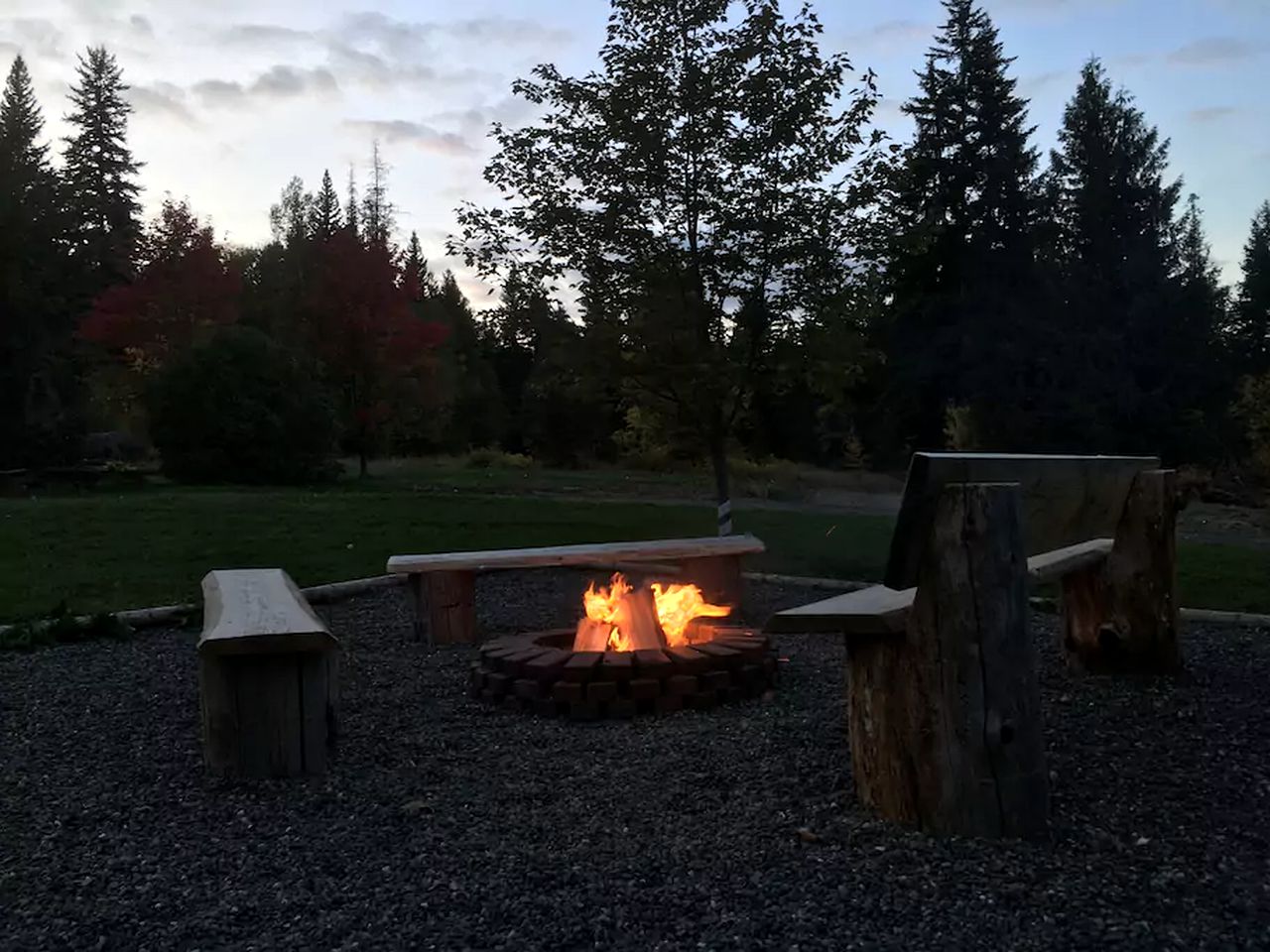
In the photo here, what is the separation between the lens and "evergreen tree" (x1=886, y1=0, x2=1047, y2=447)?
88.8ft

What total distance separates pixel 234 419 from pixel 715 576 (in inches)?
453

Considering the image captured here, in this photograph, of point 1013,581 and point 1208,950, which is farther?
point 1013,581

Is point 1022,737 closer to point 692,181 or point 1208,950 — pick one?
point 1208,950

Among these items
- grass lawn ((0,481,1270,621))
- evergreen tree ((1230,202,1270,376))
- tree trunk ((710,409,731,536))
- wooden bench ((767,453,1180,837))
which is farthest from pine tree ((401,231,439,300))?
evergreen tree ((1230,202,1270,376))

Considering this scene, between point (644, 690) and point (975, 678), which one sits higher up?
point (975, 678)

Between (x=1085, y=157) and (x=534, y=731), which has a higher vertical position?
(x=1085, y=157)

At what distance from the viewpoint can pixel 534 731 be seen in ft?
14.2

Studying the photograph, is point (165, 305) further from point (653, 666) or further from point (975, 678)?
point (975, 678)

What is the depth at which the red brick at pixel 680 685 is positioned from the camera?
4570 mm

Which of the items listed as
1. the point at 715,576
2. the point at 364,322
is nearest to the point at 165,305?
the point at 364,322

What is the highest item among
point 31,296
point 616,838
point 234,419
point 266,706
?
point 31,296

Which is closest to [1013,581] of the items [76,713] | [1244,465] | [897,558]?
[897,558]

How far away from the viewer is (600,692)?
4.50m

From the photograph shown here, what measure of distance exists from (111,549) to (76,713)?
482 cm
